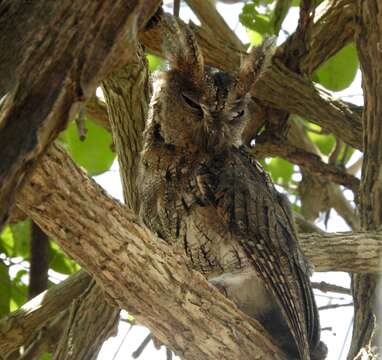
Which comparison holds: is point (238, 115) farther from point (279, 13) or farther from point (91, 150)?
point (91, 150)

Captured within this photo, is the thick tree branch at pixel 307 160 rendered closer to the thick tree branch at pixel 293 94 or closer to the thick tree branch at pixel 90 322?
the thick tree branch at pixel 293 94

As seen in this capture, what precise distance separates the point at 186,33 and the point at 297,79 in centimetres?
79

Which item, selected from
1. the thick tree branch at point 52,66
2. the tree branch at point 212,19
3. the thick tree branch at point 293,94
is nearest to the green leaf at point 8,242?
the thick tree branch at point 293,94

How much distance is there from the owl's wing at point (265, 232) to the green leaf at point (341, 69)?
129 cm

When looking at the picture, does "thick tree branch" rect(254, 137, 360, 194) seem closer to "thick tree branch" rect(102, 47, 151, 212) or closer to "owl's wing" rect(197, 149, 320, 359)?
"owl's wing" rect(197, 149, 320, 359)

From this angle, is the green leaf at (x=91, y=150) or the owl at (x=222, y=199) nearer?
the owl at (x=222, y=199)

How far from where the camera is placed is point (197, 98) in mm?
3492

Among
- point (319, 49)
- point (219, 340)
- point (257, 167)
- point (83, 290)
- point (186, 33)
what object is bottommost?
point (219, 340)

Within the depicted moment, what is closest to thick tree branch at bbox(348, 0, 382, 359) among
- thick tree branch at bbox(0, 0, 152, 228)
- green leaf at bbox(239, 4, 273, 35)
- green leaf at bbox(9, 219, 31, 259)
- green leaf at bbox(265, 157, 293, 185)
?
green leaf at bbox(239, 4, 273, 35)

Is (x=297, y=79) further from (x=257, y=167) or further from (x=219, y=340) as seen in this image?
(x=219, y=340)

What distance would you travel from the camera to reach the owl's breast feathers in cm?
306

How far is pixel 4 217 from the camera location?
1372 mm

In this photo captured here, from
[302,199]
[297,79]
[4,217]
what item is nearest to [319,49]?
[297,79]

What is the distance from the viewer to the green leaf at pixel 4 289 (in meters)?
4.03
